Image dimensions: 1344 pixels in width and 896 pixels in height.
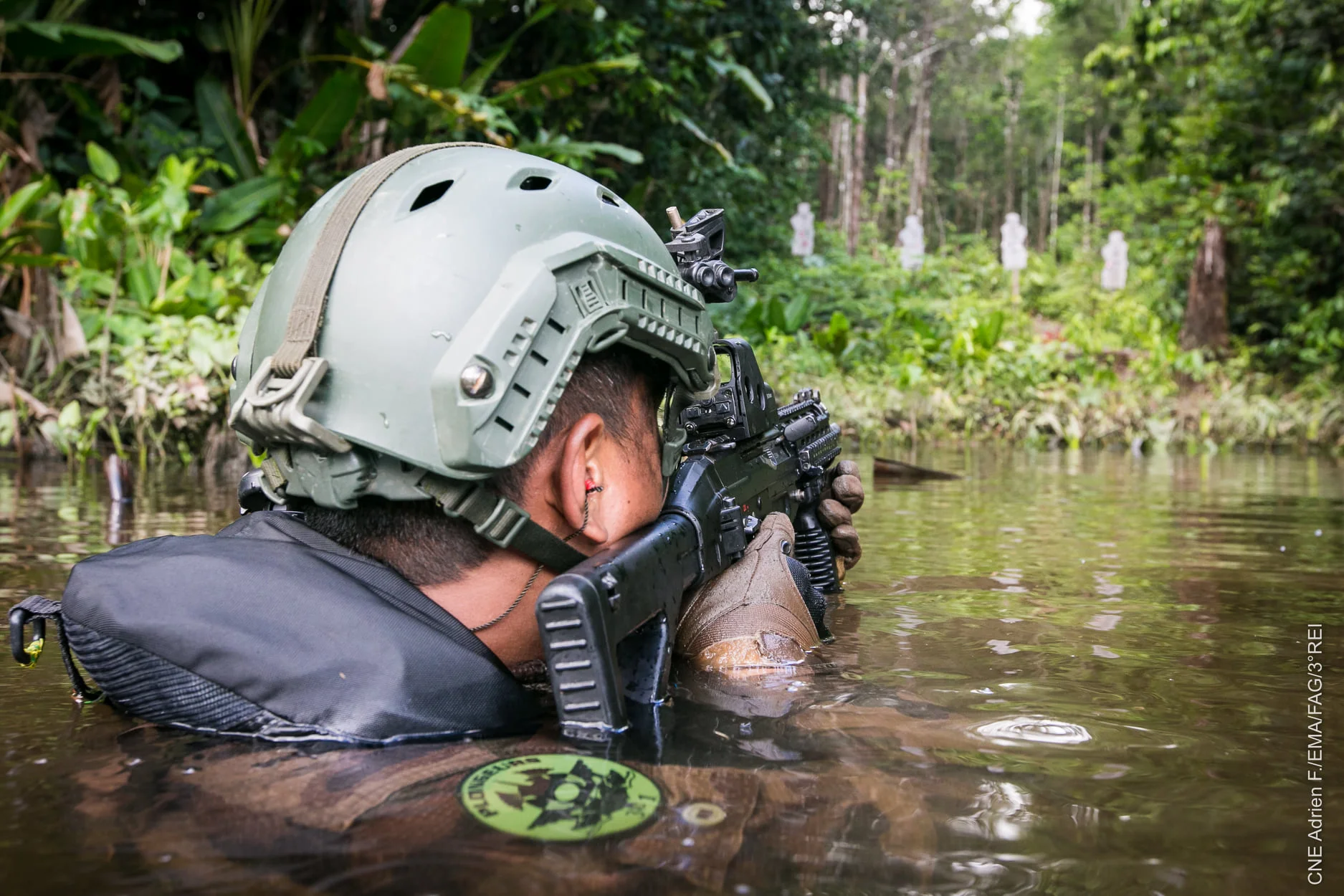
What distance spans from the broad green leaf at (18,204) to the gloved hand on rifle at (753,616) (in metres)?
6.03

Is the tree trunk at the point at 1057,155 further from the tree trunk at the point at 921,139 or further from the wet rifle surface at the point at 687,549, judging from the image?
the wet rifle surface at the point at 687,549

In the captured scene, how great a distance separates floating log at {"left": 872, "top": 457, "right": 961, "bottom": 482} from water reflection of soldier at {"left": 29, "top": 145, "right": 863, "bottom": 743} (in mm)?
5357

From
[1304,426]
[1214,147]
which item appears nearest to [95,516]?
[1304,426]

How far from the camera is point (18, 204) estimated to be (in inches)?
268

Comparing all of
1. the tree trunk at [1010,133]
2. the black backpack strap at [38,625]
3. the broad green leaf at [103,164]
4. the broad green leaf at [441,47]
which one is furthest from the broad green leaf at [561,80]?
the tree trunk at [1010,133]

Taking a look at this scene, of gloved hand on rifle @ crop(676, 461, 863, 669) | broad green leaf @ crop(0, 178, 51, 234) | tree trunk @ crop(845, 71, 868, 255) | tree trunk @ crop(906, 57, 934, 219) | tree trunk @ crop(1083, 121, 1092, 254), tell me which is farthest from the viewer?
tree trunk @ crop(906, 57, 934, 219)

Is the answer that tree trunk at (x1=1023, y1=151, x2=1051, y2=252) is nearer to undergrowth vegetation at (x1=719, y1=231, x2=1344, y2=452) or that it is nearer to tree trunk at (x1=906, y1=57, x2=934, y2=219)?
tree trunk at (x1=906, y1=57, x2=934, y2=219)

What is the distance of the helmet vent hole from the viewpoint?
195 centimetres

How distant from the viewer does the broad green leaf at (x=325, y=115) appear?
8.66 m

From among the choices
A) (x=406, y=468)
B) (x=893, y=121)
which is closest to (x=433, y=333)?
(x=406, y=468)

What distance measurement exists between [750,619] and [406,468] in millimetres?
876

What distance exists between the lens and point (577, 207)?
1.98 metres

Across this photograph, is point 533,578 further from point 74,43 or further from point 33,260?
point 74,43

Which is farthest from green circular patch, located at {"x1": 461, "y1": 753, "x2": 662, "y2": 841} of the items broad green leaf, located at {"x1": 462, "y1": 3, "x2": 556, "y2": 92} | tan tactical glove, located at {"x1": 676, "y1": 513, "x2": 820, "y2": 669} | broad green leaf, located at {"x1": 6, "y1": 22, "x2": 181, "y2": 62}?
broad green leaf, located at {"x1": 462, "y1": 3, "x2": 556, "y2": 92}
